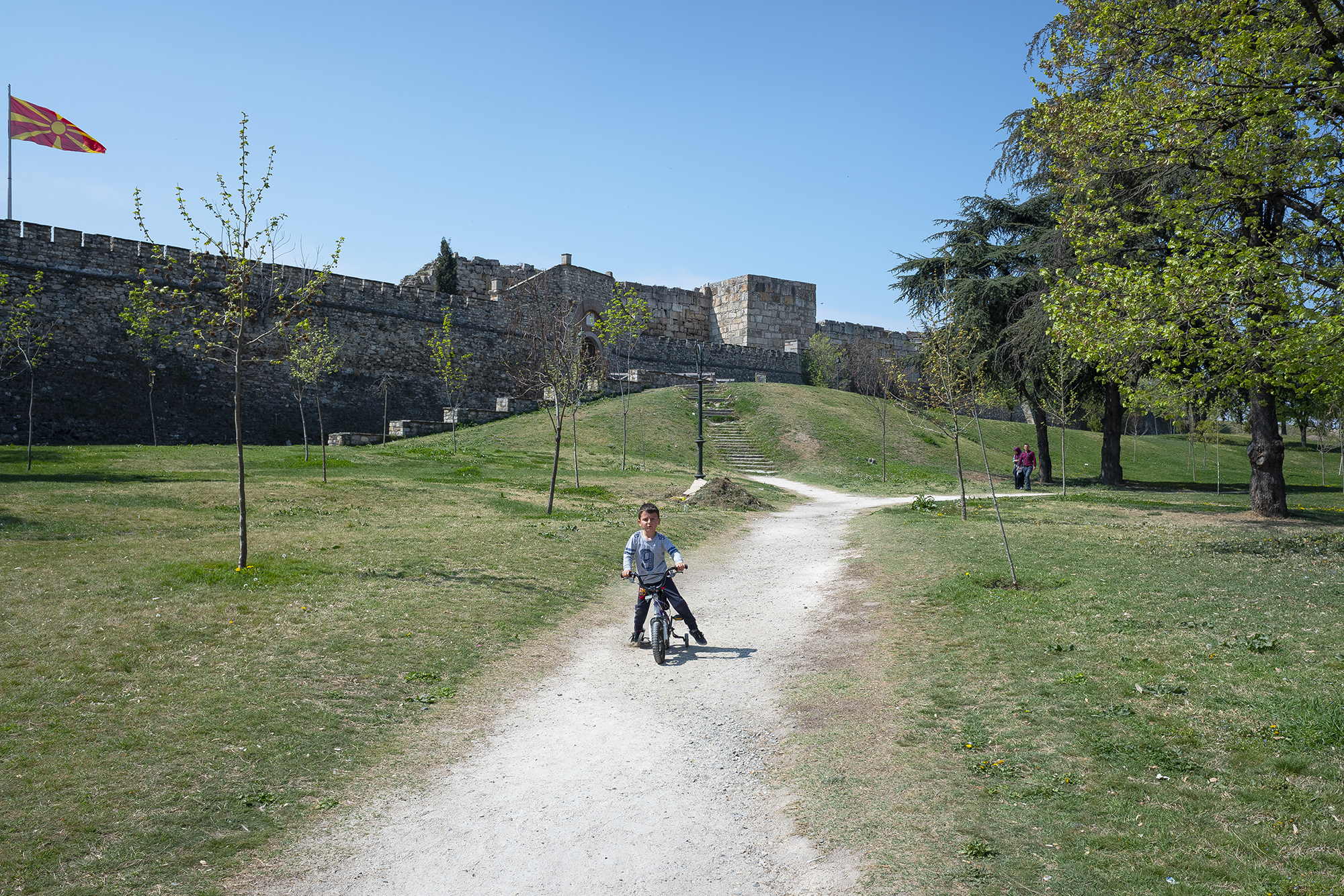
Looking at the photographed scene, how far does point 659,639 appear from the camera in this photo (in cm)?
789

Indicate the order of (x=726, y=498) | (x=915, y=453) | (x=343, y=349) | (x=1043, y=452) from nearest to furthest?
1. (x=726, y=498)
2. (x=1043, y=452)
3. (x=343, y=349)
4. (x=915, y=453)

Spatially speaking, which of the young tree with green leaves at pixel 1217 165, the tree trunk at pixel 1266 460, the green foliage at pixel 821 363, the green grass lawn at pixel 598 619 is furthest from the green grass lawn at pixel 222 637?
the green foliage at pixel 821 363

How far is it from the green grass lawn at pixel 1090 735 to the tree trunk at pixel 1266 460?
7449 mm

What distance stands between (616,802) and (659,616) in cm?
311

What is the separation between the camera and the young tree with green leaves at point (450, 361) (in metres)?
35.6

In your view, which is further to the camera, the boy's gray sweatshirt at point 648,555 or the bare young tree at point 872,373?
the bare young tree at point 872,373

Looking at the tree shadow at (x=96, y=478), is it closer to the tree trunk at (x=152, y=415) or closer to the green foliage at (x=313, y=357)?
the green foliage at (x=313, y=357)

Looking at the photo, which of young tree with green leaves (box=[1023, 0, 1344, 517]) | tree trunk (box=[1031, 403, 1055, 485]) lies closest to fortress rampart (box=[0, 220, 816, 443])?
young tree with green leaves (box=[1023, 0, 1344, 517])

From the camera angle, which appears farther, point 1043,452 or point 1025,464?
point 1043,452

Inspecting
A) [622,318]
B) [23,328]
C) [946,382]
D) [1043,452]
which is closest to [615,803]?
[946,382]

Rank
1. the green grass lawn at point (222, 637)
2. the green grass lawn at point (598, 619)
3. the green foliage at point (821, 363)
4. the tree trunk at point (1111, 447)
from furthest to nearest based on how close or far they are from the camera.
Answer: the green foliage at point (821, 363) → the tree trunk at point (1111, 447) → the green grass lawn at point (222, 637) → the green grass lawn at point (598, 619)

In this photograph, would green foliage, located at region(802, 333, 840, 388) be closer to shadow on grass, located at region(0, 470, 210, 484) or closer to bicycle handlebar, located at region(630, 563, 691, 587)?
shadow on grass, located at region(0, 470, 210, 484)

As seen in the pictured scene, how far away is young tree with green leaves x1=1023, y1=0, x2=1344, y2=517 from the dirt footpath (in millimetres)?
7694

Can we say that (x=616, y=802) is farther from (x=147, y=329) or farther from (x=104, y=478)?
(x=147, y=329)
